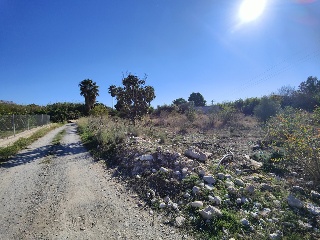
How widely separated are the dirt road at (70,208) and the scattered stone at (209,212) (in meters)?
0.61

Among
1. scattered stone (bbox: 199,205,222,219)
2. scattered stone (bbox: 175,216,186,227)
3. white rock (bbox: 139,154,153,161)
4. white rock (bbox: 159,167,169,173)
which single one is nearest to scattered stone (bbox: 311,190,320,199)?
Result: scattered stone (bbox: 199,205,222,219)

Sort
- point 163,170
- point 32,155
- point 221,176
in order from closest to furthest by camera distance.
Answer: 1. point 221,176
2. point 163,170
3. point 32,155

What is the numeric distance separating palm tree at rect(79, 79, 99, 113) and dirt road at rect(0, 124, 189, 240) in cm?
3872

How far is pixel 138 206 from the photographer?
5.30 meters

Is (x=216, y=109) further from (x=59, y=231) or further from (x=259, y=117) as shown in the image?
(x=59, y=231)

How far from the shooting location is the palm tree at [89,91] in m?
45.7

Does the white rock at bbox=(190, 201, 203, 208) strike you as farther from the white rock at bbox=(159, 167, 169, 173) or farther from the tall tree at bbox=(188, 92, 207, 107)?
the tall tree at bbox=(188, 92, 207, 107)

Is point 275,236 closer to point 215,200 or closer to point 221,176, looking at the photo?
point 215,200

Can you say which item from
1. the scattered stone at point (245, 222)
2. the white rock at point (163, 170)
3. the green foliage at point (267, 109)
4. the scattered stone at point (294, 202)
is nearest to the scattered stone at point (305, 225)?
the scattered stone at point (294, 202)

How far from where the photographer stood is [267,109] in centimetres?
2125

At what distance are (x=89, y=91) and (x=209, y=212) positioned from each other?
44.4 m

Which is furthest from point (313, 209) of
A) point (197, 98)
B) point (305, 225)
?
point (197, 98)

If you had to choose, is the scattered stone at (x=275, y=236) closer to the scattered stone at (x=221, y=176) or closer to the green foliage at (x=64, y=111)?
the scattered stone at (x=221, y=176)

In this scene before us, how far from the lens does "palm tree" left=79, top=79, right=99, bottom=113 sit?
4569cm
